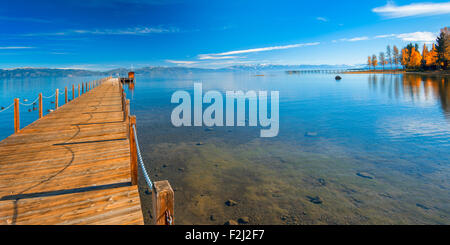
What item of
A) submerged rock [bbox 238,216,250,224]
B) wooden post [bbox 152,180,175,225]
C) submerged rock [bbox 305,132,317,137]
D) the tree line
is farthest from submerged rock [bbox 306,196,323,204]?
the tree line

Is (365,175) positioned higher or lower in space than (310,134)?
lower

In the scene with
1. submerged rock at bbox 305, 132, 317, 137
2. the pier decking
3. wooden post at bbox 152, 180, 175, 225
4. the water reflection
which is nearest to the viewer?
wooden post at bbox 152, 180, 175, 225

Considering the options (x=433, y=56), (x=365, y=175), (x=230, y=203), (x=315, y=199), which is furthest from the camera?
(x=433, y=56)

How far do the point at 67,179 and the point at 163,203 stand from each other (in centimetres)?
443

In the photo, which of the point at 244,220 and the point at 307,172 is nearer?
the point at 244,220

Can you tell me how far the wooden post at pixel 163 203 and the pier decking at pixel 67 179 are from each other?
1.29 m

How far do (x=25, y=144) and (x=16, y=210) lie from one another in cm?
613

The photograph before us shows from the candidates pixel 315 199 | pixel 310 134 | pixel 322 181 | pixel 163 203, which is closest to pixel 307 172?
pixel 322 181

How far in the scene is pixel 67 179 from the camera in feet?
19.9

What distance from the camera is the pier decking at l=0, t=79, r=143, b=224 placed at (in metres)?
4.46

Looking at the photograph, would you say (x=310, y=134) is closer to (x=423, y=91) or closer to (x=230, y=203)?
(x=230, y=203)

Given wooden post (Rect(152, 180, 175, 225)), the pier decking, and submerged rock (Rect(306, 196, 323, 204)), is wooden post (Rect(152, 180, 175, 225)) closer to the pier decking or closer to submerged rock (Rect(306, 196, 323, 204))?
the pier decking

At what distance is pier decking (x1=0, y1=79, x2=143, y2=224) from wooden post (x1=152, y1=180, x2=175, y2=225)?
4.23 ft
